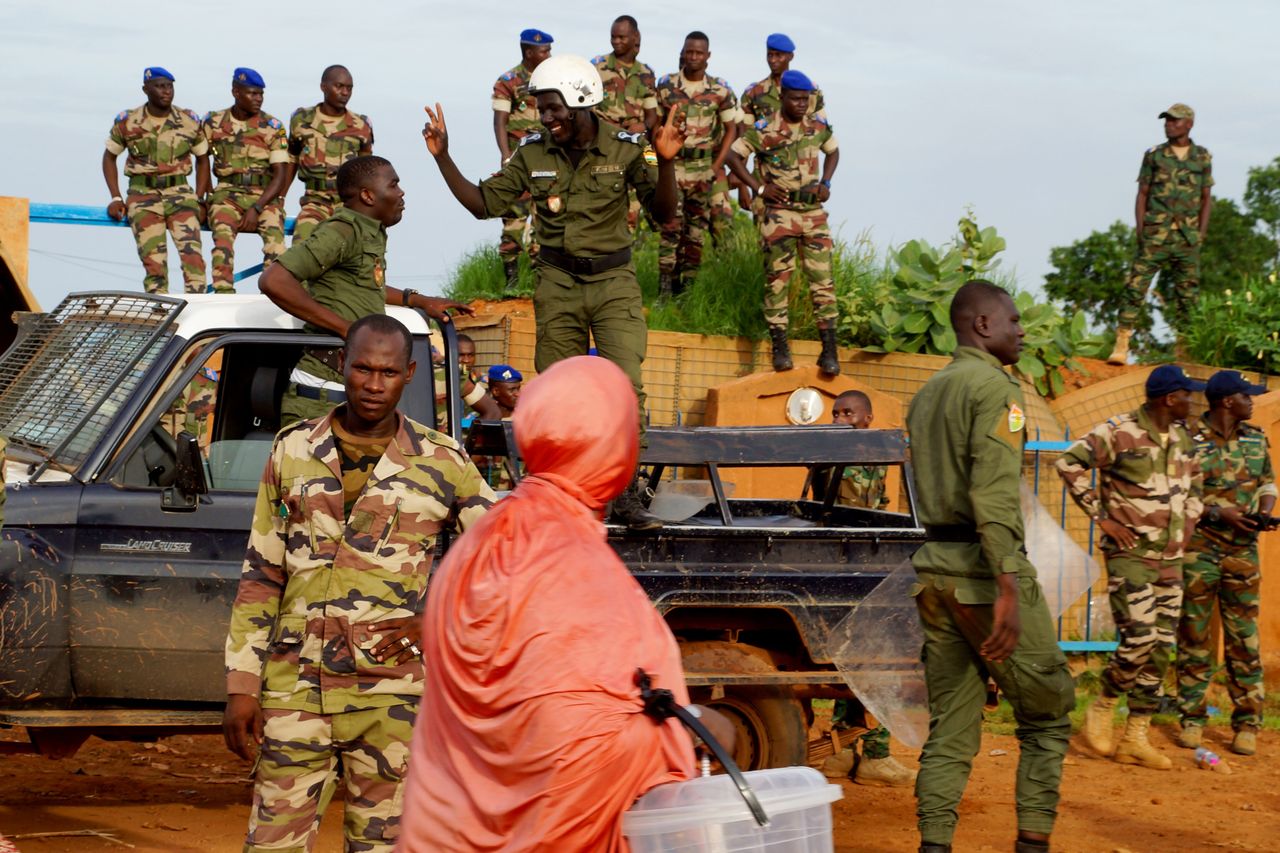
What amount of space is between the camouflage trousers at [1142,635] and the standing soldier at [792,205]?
3.98m

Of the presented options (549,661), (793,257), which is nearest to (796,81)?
(793,257)

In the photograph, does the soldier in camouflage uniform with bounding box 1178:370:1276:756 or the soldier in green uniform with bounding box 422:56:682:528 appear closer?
the soldier in green uniform with bounding box 422:56:682:528

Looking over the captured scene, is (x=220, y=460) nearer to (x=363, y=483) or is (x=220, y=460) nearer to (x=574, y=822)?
(x=363, y=483)

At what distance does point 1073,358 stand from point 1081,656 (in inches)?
142

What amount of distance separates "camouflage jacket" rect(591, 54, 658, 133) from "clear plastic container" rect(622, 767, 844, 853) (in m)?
11.5

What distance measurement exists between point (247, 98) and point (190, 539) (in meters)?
7.93

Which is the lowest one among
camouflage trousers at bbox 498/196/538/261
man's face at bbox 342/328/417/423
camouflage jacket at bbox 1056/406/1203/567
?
camouflage jacket at bbox 1056/406/1203/567

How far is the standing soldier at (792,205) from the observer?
12.7 meters

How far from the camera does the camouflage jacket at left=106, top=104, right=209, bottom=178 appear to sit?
12.8 m

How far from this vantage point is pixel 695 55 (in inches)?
551

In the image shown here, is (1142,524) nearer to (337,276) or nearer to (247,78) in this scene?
(337,276)

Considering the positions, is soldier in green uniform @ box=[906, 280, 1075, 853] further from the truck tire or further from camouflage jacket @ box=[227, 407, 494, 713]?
camouflage jacket @ box=[227, 407, 494, 713]

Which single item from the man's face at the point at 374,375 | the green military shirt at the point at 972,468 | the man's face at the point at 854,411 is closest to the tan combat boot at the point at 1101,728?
the man's face at the point at 854,411

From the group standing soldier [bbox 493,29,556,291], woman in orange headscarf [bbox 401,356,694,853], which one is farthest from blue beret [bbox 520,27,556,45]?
woman in orange headscarf [bbox 401,356,694,853]
